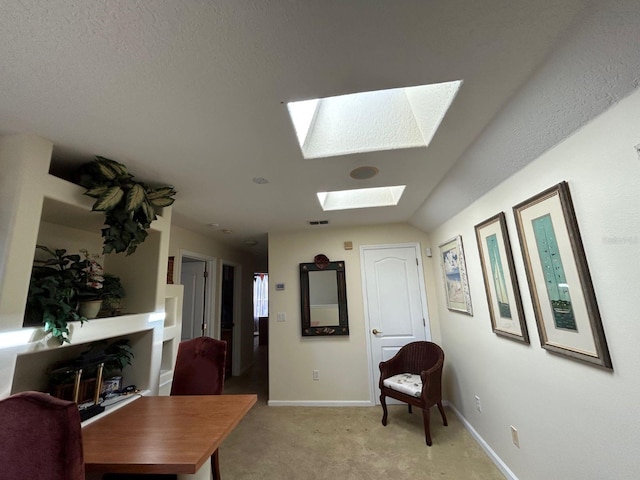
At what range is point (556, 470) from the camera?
154 cm

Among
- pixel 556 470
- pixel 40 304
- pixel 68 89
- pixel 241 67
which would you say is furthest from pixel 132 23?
pixel 556 470

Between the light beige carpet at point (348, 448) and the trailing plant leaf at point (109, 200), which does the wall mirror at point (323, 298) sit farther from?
the trailing plant leaf at point (109, 200)

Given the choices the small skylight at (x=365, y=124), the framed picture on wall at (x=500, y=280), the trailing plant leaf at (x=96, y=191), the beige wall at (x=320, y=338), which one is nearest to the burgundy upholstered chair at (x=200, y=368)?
the trailing plant leaf at (x=96, y=191)

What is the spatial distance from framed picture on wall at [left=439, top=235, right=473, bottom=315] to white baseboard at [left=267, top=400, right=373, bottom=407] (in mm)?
1669

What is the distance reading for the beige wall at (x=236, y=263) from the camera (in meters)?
3.60

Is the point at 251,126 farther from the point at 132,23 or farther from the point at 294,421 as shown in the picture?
the point at 294,421

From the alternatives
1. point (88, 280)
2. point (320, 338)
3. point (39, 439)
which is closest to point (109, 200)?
point (88, 280)

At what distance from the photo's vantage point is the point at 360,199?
311 centimetres

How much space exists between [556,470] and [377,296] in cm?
228

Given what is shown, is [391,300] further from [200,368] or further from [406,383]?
[200,368]

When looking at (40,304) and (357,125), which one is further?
(357,125)

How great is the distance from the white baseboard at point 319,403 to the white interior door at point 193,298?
1606 millimetres

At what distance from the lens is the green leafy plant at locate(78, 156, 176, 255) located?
66.6 inches

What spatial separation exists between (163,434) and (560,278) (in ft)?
7.37
